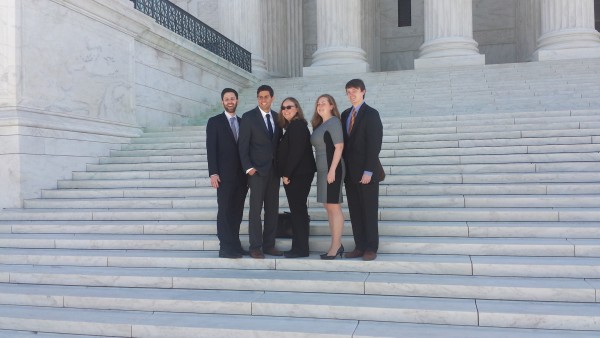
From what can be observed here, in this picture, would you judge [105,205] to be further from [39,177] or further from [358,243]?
[358,243]

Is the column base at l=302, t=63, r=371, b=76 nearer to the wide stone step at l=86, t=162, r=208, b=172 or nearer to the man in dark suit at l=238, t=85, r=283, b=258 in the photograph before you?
the wide stone step at l=86, t=162, r=208, b=172

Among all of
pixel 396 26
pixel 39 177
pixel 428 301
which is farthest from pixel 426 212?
pixel 396 26

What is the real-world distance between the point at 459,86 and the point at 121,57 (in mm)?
8261

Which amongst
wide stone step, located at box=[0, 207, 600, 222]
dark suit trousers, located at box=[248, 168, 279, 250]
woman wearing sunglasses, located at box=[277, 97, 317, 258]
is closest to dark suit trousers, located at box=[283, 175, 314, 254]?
woman wearing sunglasses, located at box=[277, 97, 317, 258]

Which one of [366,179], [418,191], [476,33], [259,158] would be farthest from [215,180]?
[476,33]


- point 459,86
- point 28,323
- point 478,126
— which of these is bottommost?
point 28,323

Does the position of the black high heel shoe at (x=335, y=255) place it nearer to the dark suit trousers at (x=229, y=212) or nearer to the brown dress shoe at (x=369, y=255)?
the brown dress shoe at (x=369, y=255)

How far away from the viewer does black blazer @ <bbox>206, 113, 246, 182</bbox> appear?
5629 mm

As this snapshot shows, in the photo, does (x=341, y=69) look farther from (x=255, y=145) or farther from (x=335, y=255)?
(x=335, y=255)

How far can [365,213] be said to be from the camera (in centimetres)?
533

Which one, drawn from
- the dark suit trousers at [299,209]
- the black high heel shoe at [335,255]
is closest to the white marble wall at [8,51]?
the dark suit trousers at [299,209]

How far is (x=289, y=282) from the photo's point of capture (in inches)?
200

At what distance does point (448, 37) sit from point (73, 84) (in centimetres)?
1210

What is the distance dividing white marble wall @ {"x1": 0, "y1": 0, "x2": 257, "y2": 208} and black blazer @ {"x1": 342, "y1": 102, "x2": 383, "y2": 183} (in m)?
5.06
